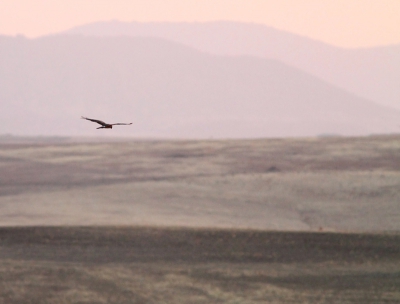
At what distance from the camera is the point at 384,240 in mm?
27094

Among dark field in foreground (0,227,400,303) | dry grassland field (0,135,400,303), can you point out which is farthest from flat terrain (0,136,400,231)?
dark field in foreground (0,227,400,303)

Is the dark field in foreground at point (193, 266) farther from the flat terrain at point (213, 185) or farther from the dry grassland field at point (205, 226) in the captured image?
the flat terrain at point (213, 185)

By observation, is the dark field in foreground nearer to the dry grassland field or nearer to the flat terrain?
the dry grassland field

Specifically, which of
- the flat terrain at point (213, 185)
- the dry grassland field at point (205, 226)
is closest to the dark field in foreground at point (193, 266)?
the dry grassland field at point (205, 226)

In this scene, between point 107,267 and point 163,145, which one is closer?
point 107,267

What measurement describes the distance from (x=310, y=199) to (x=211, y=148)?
23.0 metres

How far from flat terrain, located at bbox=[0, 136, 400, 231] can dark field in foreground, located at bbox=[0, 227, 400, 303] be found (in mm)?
3296

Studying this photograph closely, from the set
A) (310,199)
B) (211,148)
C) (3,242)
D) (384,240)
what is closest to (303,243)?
(384,240)

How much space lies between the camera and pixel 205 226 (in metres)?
30.0

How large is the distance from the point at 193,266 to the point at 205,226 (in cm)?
724

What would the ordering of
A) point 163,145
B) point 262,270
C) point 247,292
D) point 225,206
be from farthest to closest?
point 163,145 < point 225,206 < point 262,270 < point 247,292

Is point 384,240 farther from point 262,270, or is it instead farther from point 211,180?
point 211,180

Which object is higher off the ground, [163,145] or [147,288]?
[163,145]

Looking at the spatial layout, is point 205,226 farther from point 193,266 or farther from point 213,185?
point 213,185
